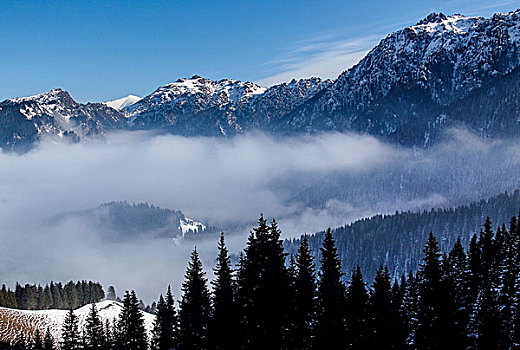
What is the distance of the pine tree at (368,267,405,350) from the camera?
34969 mm

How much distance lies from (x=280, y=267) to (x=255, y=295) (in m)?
2.43

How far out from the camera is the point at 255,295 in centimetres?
2950

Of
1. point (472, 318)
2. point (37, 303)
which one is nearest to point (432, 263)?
point (472, 318)

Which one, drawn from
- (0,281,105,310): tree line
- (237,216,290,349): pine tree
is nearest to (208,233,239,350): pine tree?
(237,216,290,349): pine tree

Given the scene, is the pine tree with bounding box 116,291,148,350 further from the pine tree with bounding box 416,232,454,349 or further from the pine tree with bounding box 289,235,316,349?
the pine tree with bounding box 416,232,454,349

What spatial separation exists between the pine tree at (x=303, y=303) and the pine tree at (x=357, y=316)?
→ 3.47 metres

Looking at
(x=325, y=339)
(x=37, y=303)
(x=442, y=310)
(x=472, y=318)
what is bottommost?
(x=37, y=303)

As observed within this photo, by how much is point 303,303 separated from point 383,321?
283 inches

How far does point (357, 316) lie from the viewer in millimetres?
35250

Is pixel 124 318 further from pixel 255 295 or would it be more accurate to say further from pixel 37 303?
pixel 37 303

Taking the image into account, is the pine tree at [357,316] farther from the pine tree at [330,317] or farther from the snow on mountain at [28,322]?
the snow on mountain at [28,322]

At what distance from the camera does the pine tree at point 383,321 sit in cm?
3497

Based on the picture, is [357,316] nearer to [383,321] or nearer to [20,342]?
[383,321]

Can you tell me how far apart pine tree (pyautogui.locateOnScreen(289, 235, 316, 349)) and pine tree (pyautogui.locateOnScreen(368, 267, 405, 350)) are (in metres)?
5.40
